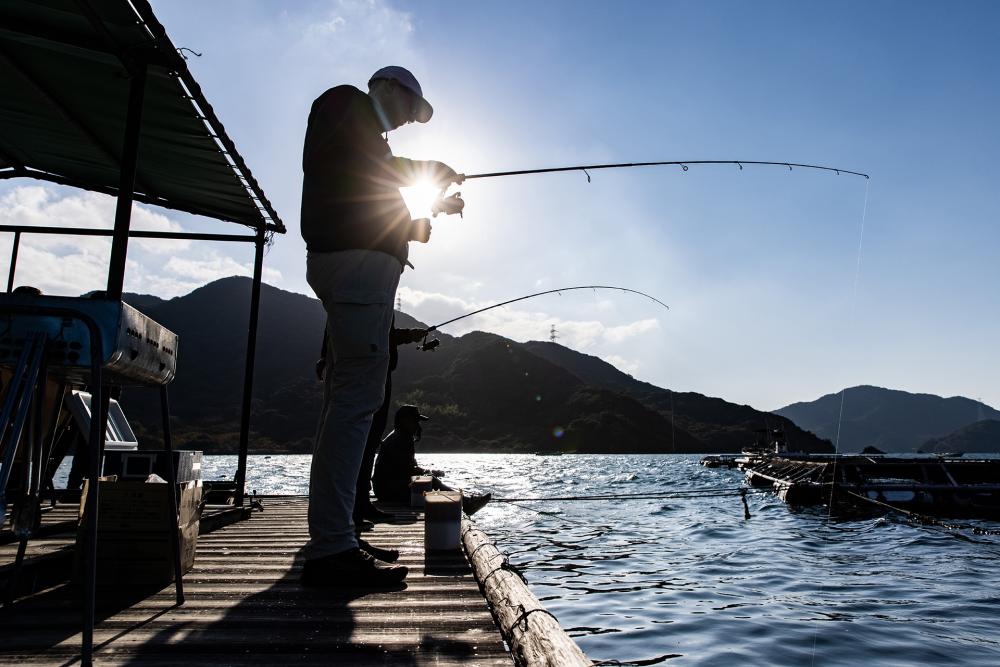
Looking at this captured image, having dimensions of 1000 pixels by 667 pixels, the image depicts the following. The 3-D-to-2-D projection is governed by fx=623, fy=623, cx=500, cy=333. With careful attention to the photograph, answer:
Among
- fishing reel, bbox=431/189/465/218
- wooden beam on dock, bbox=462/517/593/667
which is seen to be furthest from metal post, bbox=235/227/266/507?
wooden beam on dock, bbox=462/517/593/667

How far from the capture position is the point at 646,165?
8.79 metres

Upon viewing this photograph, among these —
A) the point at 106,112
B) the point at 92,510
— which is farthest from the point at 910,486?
the point at 92,510

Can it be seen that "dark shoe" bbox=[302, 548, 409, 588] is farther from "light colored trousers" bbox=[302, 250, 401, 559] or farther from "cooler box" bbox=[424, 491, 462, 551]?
"cooler box" bbox=[424, 491, 462, 551]

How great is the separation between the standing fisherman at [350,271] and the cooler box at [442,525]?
1087 mm

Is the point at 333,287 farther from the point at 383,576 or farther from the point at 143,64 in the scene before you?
the point at 143,64

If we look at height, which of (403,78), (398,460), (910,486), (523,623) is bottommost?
(910,486)

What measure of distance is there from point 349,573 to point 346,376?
1.11 m

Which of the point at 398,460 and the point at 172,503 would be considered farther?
the point at 398,460

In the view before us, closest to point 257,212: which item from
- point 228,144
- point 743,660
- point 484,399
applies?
point 228,144

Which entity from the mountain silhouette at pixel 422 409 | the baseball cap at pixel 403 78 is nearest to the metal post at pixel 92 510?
the baseball cap at pixel 403 78

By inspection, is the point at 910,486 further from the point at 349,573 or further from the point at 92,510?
the point at 92,510

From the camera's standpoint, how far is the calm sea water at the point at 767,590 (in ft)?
19.8

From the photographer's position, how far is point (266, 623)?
274 cm

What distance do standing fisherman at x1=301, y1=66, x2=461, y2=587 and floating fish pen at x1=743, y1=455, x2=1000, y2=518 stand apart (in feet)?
66.7
